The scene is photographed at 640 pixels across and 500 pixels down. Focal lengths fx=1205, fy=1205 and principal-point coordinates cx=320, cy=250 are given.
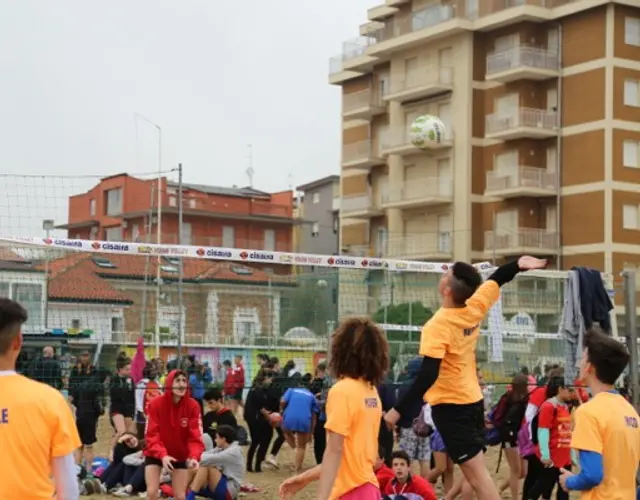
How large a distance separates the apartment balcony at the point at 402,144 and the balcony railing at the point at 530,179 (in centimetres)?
353

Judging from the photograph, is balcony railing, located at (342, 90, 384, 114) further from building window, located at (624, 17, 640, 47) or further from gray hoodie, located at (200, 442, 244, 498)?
gray hoodie, located at (200, 442, 244, 498)

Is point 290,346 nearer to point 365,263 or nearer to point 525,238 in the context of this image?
point 365,263

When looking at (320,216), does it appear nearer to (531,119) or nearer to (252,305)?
(531,119)

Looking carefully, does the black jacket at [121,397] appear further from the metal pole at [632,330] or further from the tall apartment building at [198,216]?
the tall apartment building at [198,216]

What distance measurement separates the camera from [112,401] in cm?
1719

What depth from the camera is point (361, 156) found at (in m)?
60.6

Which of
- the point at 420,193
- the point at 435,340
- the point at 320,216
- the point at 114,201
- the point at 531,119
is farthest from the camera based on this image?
the point at 320,216

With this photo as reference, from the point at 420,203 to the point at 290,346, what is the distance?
34.4 metres

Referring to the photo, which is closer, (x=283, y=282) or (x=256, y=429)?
(x=256, y=429)

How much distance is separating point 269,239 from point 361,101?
19337mm


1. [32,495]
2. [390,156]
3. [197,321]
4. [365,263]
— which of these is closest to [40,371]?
[365,263]

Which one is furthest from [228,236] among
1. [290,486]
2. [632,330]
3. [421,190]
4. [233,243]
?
[290,486]

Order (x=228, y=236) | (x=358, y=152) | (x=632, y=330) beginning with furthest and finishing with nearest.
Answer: (x=228, y=236)
(x=358, y=152)
(x=632, y=330)

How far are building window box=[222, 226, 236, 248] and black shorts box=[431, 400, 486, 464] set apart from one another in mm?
66887
